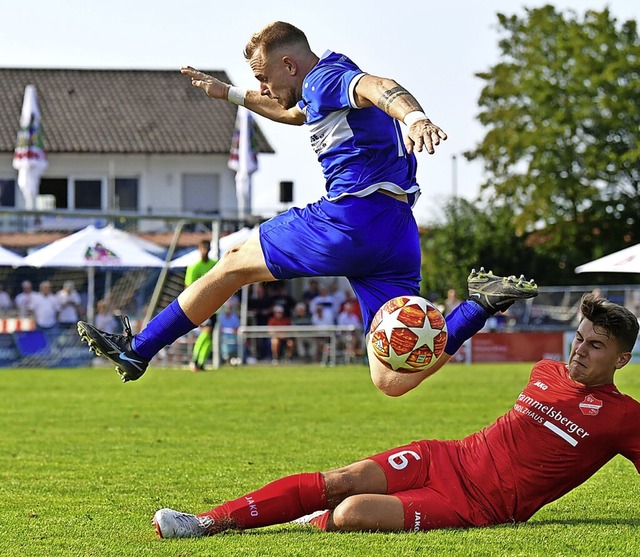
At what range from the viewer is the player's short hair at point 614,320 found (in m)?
7.14

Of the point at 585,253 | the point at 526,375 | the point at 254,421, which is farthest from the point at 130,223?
the point at 585,253

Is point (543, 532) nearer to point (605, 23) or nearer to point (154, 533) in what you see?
point (154, 533)

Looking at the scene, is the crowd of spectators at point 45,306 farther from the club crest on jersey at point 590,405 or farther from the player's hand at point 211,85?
the club crest on jersey at point 590,405

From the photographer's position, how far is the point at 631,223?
54375 mm

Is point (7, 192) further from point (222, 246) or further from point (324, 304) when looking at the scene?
point (222, 246)

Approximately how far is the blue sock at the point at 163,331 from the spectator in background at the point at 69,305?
21.2m

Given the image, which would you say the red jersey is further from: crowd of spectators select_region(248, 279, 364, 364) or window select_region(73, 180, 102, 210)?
window select_region(73, 180, 102, 210)

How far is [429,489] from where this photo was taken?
283 inches

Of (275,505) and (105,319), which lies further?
(105,319)

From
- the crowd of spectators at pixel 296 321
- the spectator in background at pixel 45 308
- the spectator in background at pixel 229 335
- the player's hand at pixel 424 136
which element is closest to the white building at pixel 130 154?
the crowd of spectators at pixel 296 321

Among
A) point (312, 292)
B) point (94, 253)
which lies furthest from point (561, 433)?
point (312, 292)

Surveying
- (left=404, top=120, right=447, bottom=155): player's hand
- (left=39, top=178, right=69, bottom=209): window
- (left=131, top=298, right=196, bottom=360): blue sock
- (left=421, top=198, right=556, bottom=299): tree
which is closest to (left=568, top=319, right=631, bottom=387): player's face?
(left=404, top=120, right=447, bottom=155): player's hand

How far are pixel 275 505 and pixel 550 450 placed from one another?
155 cm

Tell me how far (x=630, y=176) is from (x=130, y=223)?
2640 cm
